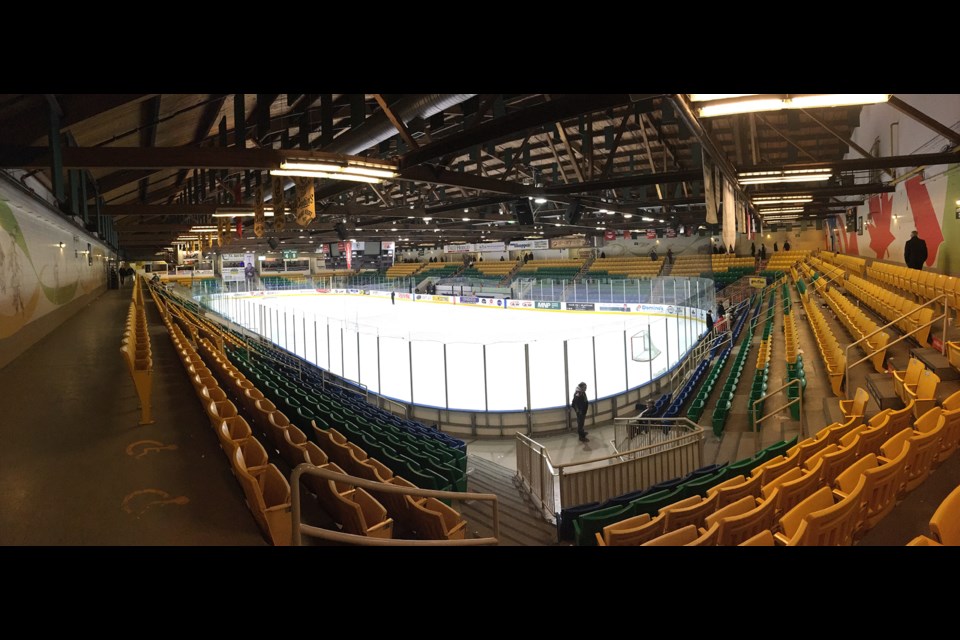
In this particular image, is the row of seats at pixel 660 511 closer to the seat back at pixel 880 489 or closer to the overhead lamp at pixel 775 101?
the seat back at pixel 880 489

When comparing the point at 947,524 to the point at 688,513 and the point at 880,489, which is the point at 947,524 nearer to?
the point at 880,489

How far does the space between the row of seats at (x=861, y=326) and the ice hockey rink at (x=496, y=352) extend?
3589 mm

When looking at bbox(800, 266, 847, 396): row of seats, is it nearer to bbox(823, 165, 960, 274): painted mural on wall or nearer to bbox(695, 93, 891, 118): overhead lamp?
bbox(823, 165, 960, 274): painted mural on wall

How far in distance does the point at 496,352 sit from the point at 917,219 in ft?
36.5

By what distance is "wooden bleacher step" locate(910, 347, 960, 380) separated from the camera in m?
5.77

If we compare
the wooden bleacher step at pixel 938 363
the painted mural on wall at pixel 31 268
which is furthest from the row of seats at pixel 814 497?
the painted mural on wall at pixel 31 268

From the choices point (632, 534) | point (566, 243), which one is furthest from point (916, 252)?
point (566, 243)

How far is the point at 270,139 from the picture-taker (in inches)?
403

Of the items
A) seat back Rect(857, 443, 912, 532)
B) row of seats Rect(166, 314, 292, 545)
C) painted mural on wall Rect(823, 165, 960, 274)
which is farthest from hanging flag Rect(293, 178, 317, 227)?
painted mural on wall Rect(823, 165, 960, 274)

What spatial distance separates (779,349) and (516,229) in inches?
737

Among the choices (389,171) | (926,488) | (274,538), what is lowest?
(926,488)
